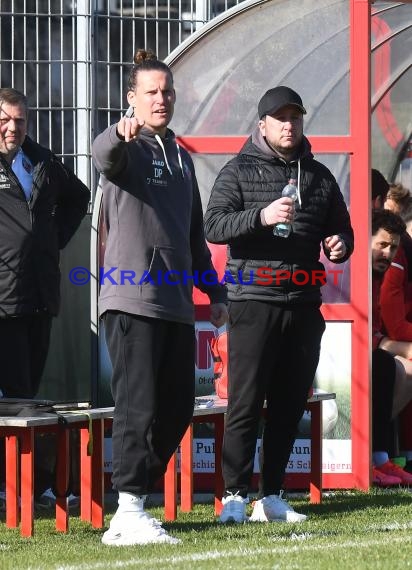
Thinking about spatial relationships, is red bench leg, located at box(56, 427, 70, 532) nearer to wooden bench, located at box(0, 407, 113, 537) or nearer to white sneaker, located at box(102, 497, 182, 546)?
wooden bench, located at box(0, 407, 113, 537)

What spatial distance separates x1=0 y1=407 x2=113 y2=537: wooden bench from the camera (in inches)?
277

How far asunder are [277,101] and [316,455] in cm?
215

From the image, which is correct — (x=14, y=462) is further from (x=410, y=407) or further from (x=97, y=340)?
(x=410, y=407)

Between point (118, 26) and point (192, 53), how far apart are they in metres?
5.71

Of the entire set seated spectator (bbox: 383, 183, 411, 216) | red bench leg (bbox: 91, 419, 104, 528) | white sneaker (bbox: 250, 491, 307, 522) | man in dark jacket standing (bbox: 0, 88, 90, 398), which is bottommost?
white sneaker (bbox: 250, 491, 307, 522)

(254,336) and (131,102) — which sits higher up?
(131,102)

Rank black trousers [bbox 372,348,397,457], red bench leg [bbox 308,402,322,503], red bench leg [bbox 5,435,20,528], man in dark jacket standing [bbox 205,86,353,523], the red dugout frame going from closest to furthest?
red bench leg [bbox 5,435,20,528] < man in dark jacket standing [bbox 205,86,353,523] < red bench leg [bbox 308,402,322,503] < the red dugout frame < black trousers [bbox 372,348,397,457]

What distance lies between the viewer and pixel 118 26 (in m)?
15.1

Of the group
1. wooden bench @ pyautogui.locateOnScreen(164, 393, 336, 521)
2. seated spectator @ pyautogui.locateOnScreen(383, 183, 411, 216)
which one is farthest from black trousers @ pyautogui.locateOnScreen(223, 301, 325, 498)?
seated spectator @ pyautogui.locateOnScreen(383, 183, 411, 216)

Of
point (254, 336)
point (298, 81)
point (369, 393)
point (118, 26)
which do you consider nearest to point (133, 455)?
point (254, 336)

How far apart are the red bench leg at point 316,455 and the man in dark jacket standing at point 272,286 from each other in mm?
899

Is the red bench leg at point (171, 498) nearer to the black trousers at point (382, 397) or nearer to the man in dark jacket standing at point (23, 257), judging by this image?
the man in dark jacket standing at point (23, 257)

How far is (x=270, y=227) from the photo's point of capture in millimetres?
7398

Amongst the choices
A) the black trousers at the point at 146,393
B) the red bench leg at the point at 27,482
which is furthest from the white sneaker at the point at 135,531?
the red bench leg at the point at 27,482
